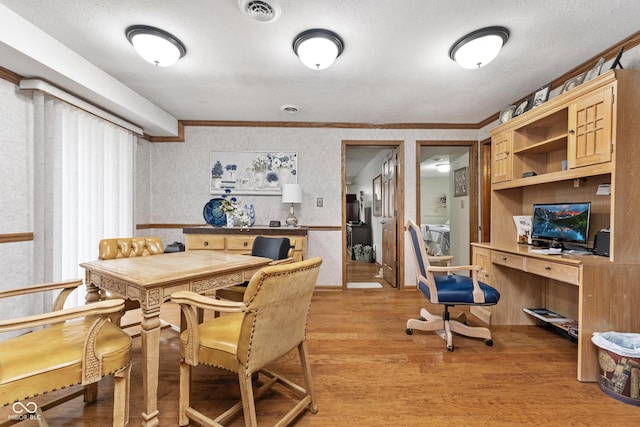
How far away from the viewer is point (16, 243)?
2.26m

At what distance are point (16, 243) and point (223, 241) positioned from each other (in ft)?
5.80

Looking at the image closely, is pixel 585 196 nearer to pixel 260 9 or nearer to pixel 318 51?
pixel 318 51

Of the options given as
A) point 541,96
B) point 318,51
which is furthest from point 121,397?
point 541,96

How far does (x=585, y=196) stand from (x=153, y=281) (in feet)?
10.8

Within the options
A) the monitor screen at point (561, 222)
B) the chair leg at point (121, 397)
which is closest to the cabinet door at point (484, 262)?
the monitor screen at point (561, 222)

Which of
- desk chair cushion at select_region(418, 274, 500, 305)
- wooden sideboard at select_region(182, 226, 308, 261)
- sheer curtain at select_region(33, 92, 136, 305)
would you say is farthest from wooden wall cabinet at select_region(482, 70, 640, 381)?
sheer curtain at select_region(33, 92, 136, 305)

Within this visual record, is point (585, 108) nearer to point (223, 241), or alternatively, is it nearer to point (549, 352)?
point (549, 352)

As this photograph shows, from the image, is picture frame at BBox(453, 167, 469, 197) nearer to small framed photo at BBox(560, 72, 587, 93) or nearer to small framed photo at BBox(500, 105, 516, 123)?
small framed photo at BBox(500, 105, 516, 123)

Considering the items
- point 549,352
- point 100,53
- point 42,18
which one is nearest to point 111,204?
point 100,53

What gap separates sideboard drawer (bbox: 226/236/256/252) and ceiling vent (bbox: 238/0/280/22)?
2.35 m

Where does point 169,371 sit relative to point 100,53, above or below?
below

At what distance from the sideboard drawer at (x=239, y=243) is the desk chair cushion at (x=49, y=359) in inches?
82.0

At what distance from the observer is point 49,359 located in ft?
3.64

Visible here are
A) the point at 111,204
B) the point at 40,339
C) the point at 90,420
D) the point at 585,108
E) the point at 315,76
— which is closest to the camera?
the point at 40,339
